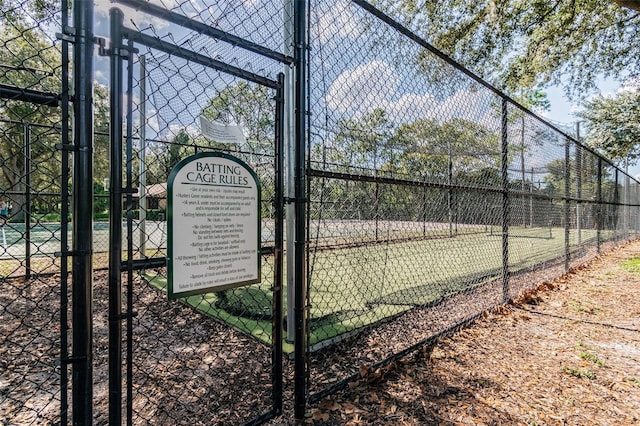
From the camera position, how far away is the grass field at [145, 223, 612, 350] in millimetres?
3240

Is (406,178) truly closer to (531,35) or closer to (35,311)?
(35,311)

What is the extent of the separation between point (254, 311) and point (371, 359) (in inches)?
54.1

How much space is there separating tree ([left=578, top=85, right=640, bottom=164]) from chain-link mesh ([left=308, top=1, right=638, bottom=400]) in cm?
1266

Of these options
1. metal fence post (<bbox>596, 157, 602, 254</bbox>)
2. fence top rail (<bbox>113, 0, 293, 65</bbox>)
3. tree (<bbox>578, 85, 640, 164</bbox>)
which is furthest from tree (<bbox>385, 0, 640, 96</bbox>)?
tree (<bbox>578, 85, 640, 164</bbox>)

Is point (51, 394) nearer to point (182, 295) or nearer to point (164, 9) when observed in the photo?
point (182, 295)

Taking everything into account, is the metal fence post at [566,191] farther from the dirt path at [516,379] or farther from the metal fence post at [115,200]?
the metal fence post at [115,200]

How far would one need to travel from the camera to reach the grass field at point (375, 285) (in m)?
3.24

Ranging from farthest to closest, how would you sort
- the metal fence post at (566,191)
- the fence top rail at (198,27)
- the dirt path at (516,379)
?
the metal fence post at (566,191)
the dirt path at (516,379)
the fence top rail at (198,27)

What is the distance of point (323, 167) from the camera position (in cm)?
229

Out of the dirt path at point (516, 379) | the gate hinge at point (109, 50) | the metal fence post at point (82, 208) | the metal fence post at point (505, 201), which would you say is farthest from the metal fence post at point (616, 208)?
the metal fence post at point (82, 208)

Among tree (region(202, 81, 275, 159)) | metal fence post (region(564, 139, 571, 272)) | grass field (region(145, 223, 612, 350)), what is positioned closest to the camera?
tree (region(202, 81, 275, 159))

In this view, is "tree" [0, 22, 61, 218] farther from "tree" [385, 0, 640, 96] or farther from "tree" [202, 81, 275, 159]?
"tree" [385, 0, 640, 96]

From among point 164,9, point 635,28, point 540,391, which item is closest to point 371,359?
point 540,391

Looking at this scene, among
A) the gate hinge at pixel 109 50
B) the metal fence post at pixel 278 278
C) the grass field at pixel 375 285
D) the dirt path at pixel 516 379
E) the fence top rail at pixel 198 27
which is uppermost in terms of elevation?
the fence top rail at pixel 198 27
